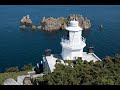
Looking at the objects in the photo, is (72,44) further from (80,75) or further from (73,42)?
(80,75)

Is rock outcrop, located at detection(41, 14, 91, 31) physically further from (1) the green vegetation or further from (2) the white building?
(1) the green vegetation

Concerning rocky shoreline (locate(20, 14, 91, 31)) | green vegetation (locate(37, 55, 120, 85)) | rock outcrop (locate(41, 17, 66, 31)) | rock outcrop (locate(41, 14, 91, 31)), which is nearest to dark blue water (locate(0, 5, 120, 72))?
rocky shoreline (locate(20, 14, 91, 31))

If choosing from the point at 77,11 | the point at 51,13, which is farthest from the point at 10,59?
the point at 77,11

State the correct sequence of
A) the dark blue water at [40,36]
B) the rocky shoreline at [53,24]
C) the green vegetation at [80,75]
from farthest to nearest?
the rocky shoreline at [53,24] → the dark blue water at [40,36] → the green vegetation at [80,75]

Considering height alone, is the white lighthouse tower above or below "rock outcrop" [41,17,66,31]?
Result: above

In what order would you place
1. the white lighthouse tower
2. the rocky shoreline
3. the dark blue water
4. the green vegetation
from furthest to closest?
the rocky shoreline < the dark blue water < the white lighthouse tower < the green vegetation

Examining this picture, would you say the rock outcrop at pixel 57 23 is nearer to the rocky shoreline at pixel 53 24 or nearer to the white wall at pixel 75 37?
the rocky shoreline at pixel 53 24

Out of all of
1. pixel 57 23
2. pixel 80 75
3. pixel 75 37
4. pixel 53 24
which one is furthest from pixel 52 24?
pixel 80 75

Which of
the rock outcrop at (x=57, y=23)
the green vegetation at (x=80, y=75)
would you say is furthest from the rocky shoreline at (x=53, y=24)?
the green vegetation at (x=80, y=75)
